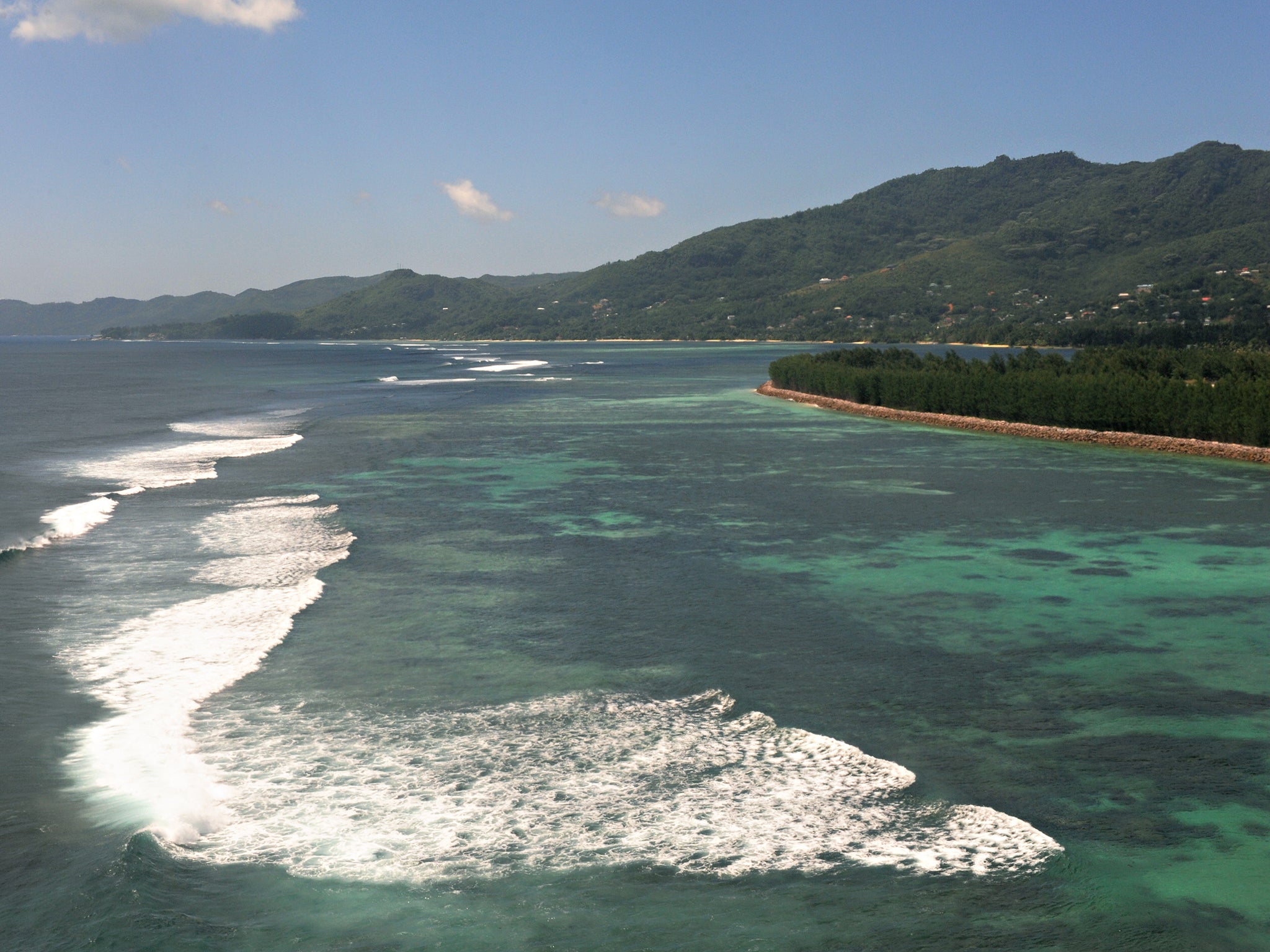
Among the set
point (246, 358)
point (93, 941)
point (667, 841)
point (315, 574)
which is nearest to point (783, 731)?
point (667, 841)

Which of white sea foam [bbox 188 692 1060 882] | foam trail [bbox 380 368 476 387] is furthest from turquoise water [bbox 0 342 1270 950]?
foam trail [bbox 380 368 476 387]

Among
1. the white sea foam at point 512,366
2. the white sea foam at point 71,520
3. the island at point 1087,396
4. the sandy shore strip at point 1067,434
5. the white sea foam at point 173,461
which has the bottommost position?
the white sea foam at point 173,461

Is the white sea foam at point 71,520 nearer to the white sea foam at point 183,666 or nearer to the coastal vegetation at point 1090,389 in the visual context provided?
the white sea foam at point 183,666

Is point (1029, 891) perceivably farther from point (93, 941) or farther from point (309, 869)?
point (93, 941)

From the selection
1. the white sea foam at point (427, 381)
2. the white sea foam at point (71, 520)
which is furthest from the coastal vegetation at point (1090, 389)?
the white sea foam at point (427, 381)

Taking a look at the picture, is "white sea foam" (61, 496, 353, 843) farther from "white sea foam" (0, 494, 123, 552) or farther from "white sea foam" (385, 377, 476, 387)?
"white sea foam" (385, 377, 476, 387)

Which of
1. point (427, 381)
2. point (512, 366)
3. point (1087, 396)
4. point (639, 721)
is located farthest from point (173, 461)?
point (512, 366)
